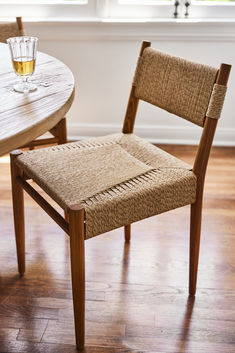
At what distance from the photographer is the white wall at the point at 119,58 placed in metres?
2.38

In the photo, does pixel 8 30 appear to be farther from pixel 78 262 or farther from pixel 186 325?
pixel 186 325

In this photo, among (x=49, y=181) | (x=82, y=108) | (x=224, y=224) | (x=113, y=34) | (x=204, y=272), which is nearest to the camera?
(x=49, y=181)

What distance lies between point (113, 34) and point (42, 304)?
1555 millimetres

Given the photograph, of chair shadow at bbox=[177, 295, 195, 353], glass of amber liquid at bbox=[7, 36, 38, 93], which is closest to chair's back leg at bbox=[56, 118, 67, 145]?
glass of amber liquid at bbox=[7, 36, 38, 93]

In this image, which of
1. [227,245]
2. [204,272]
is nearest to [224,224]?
[227,245]

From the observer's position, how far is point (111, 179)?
1.28 metres

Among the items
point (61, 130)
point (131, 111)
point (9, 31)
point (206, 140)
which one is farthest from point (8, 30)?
point (206, 140)

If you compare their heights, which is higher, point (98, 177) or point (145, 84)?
point (145, 84)

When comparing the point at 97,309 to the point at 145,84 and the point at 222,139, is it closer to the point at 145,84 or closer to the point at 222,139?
the point at 145,84

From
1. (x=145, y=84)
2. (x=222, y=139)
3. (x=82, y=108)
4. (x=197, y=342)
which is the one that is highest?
(x=145, y=84)

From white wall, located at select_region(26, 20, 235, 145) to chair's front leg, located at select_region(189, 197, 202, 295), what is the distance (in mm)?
1321

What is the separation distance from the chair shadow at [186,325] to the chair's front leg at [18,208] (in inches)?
23.9

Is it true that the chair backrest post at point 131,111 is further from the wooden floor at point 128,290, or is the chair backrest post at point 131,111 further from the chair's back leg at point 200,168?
the wooden floor at point 128,290

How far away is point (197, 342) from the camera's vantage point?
4.36 feet
